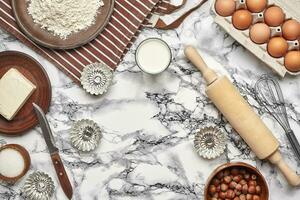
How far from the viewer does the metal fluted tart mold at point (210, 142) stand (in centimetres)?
154

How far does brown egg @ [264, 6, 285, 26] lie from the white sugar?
0.66m

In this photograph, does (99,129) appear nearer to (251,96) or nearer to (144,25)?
(144,25)

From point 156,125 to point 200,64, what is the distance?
185mm

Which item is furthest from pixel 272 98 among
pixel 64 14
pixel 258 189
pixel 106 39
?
pixel 64 14

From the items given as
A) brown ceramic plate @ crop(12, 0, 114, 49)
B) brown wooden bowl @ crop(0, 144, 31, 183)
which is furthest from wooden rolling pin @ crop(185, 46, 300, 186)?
brown wooden bowl @ crop(0, 144, 31, 183)

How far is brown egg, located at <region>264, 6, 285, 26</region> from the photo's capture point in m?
1.48

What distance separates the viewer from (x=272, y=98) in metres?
1.56

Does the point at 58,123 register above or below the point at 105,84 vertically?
below

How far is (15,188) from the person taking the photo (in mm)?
1567

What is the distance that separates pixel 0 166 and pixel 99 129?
25 cm

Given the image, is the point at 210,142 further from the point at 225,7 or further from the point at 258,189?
the point at 225,7

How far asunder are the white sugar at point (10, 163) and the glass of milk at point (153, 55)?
363mm

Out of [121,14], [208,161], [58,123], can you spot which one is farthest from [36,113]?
[208,161]

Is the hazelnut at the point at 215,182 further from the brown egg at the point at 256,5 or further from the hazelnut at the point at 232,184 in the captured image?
the brown egg at the point at 256,5
